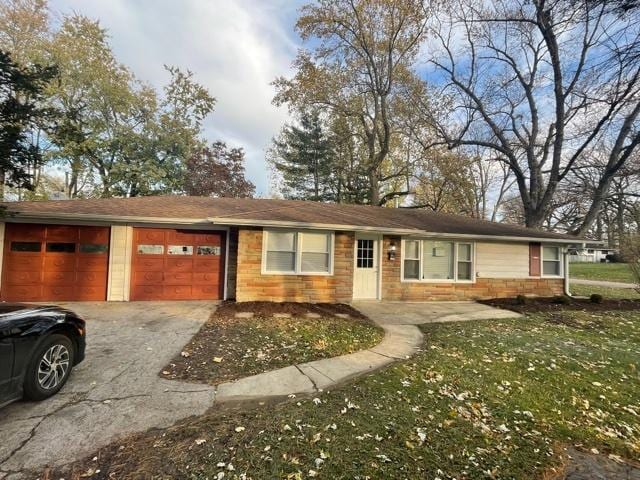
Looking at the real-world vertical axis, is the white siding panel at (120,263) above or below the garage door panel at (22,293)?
above

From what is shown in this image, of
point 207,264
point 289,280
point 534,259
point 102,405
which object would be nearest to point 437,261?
point 534,259

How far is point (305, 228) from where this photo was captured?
28.0 ft

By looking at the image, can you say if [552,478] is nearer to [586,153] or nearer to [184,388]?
[184,388]

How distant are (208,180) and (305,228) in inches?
656

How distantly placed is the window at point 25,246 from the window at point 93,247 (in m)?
1.01

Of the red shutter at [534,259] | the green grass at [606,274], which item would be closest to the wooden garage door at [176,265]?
the red shutter at [534,259]

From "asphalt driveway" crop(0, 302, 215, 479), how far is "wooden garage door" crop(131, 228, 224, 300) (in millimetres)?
3231

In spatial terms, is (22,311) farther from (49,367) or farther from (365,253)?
(365,253)

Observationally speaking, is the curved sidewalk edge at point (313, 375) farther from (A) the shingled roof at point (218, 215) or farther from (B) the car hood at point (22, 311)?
(A) the shingled roof at point (218, 215)

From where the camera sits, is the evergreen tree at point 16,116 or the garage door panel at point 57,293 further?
the garage door panel at point 57,293

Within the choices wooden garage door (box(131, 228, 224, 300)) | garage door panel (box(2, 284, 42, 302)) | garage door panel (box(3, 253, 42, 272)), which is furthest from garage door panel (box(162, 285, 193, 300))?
garage door panel (box(3, 253, 42, 272))

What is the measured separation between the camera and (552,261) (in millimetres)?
11688

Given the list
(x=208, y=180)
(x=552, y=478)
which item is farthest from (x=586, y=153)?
(x=208, y=180)

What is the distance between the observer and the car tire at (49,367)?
3.07 metres
